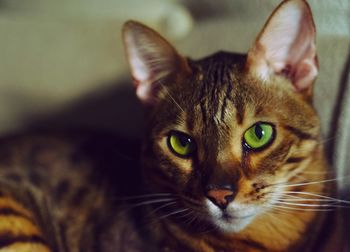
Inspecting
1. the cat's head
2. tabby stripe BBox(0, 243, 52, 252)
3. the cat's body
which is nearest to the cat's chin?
the cat's head

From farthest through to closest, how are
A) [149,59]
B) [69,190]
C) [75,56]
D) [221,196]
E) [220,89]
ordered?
1. [75,56]
2. [69,190]
3. [149,59]
4. [220,89]
5. [221,196]

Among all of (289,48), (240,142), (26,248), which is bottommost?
(26,248)

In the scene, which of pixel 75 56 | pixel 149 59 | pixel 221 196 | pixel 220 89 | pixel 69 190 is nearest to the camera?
pixel 221 196

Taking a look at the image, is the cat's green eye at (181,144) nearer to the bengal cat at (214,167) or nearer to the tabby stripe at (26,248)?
the bengal cat at (214,167)

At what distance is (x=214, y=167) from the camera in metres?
1.04

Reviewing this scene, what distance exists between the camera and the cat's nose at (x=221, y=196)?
100 cm

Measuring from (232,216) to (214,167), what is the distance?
0.10m

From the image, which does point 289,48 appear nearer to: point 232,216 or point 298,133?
point 298,133

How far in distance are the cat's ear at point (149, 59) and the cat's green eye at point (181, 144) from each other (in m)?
0.13

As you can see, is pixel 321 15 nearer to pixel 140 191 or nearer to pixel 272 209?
pixel 272 209

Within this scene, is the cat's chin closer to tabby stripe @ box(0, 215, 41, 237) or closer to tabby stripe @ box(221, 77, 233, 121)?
tabby stripe @ box(221, 77, 233, 121)

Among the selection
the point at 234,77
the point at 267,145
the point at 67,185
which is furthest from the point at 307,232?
the point at 67,185

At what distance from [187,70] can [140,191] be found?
319mm

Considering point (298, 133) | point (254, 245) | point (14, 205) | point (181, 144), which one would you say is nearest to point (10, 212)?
point (14, 205)
